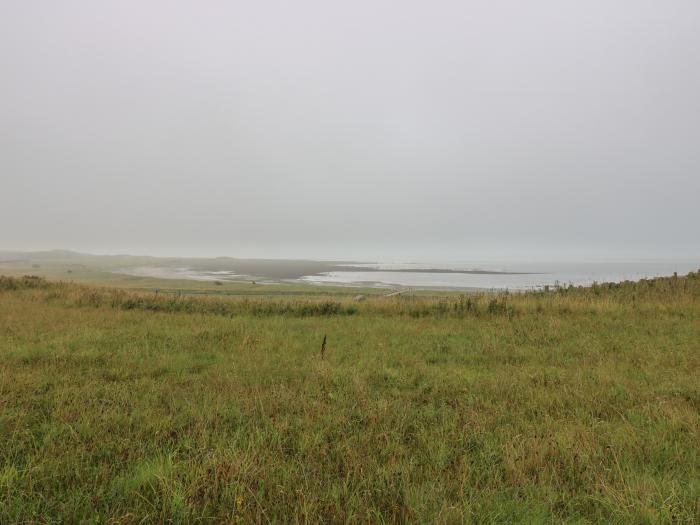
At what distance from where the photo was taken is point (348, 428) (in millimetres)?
4289

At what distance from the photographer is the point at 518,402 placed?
521cm

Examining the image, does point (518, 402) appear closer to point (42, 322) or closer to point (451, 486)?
point (451, 486)

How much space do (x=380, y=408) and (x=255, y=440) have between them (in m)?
1.79

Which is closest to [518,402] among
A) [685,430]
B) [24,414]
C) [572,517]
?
[685,430]

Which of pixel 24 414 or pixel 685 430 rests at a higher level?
pixel 685 430

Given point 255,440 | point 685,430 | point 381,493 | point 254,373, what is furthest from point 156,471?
point 685,430

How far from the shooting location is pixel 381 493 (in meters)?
3.01

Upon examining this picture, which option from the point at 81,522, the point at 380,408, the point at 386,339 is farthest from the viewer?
the point at 386,339

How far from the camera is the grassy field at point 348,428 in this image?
112 inches

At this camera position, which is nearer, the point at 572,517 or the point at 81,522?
the point at 81,522

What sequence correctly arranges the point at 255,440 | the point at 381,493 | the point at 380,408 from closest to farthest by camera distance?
the point at 381,493
the point at 255,440
the point at 380,408

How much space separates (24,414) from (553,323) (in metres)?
13.2

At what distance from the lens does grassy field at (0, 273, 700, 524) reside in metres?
2.85

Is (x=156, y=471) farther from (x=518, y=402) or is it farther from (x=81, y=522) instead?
(x=518, y=402)
